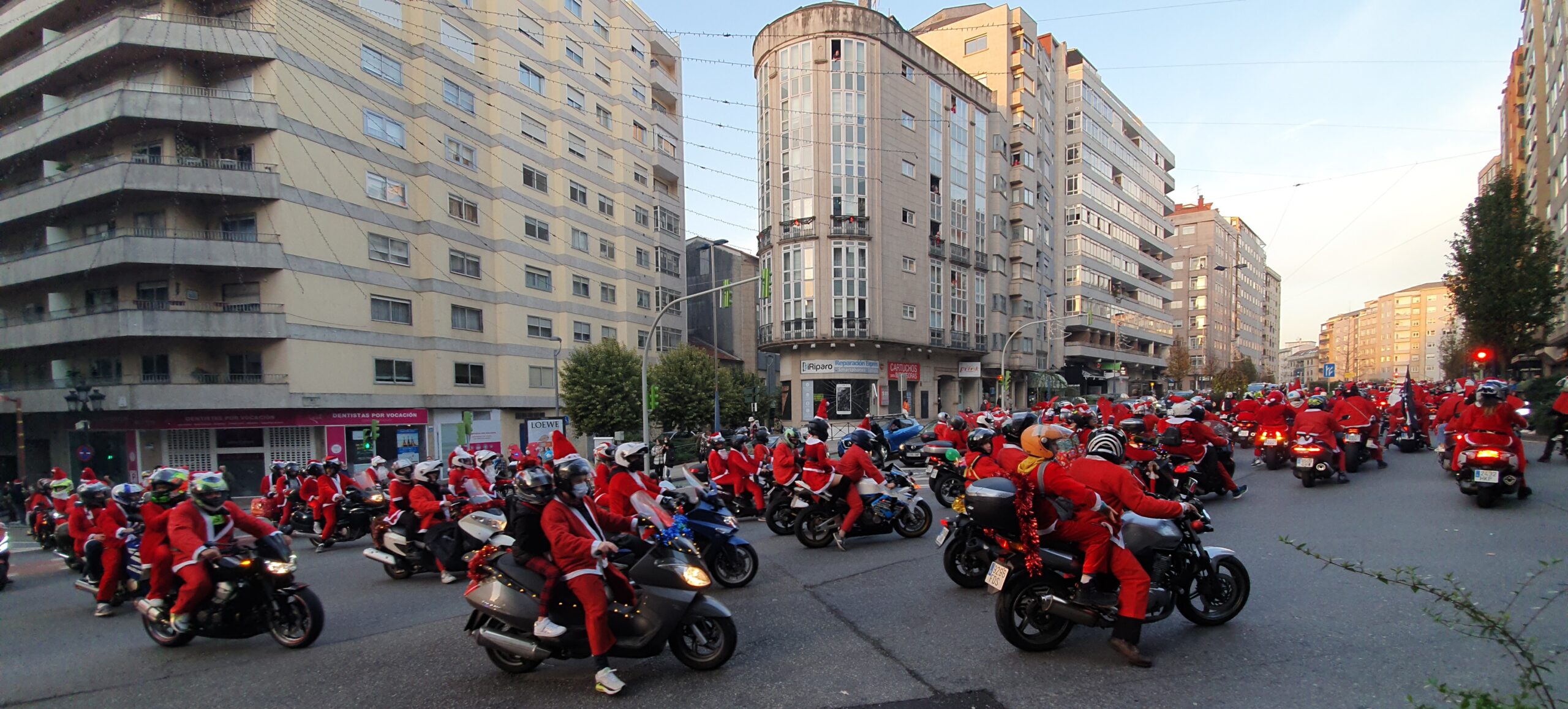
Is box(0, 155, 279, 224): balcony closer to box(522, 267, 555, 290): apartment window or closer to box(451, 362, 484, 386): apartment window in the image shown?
box(451, 362, 484, 386): apartment window

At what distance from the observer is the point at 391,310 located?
28500 mm

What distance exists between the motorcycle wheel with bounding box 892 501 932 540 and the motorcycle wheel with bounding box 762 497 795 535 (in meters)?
1.62

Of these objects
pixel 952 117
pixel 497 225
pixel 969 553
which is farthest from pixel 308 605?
pixel 952 117

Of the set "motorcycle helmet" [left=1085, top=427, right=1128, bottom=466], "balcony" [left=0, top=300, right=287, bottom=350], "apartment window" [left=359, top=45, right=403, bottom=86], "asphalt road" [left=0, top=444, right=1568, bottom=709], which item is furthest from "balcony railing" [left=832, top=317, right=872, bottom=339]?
"motorcycle helmet" [left=1085, top=427, right=1128, bottom=466]

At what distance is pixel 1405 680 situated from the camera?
4141 millimetres

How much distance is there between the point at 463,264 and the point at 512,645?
30.2 m

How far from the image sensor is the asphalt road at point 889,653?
434cm

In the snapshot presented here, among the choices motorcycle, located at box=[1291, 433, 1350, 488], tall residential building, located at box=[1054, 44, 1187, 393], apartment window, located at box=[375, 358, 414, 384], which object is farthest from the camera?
tall residential building, located at box=[1054, 44, 1187, 393]

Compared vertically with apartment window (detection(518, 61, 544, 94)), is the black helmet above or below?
below

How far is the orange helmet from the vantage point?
5066 mm

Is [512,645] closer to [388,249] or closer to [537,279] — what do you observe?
[388,249]

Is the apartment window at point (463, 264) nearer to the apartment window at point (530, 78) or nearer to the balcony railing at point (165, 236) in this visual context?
the balcony railing at point (165, 236)

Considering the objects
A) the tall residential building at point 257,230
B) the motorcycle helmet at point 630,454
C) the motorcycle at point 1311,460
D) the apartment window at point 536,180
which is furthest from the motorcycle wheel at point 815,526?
the apartment window at point 536,180

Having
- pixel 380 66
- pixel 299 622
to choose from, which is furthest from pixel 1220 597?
pixel 380 66
